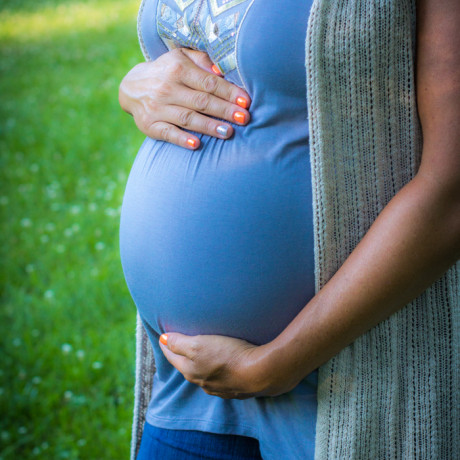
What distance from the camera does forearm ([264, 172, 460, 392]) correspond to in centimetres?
102

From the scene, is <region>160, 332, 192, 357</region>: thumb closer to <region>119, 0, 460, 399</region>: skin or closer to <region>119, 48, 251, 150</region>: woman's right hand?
<region>119, 0, 460, 399</region>: skin

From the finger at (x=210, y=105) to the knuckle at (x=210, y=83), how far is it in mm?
11

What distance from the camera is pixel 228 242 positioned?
118 cm

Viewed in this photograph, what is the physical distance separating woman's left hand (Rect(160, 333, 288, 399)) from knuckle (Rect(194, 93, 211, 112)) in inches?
19.6

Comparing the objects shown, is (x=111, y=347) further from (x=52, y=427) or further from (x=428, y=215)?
(x=428, y=215)

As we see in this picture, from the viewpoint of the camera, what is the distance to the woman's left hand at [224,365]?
112cm

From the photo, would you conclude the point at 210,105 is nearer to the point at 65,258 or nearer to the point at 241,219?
the point at 241,219

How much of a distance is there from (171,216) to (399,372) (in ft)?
1.88

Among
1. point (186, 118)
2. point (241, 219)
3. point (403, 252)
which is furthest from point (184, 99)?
point (403, 252)

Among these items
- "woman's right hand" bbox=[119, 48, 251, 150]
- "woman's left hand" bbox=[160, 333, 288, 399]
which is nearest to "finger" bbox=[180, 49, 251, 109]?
"woman's right hand" bbox=[119, 48, 251, 150]

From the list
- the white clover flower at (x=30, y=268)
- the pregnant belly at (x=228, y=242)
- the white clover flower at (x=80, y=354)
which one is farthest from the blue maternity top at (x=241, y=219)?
the white clover flower at (x=30, y=268)

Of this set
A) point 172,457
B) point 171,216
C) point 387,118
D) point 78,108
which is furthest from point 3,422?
point 78,108

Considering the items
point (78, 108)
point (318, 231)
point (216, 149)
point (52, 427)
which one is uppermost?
point (216, 149)

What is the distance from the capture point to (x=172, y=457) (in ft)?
4.45
